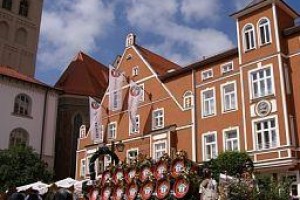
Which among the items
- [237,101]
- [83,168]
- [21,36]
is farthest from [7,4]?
[237,101]

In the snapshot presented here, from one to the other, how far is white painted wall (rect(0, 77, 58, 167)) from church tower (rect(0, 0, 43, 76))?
1342 centimetres

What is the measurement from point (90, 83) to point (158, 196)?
125 ft

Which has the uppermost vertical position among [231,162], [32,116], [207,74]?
[207,74]

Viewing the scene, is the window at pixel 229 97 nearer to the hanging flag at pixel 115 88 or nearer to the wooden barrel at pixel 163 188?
the hanging flag at pixel 115 88

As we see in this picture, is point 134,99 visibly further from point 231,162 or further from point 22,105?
point 22,105

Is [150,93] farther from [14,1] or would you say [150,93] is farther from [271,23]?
[14,1]

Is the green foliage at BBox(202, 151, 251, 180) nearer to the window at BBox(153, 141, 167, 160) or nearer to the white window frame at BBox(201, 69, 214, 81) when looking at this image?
the window at BBox(153, 141, 167, 160)

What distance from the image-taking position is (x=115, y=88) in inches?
1458

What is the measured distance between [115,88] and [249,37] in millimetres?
13106

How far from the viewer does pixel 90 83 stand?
52906 millimetres

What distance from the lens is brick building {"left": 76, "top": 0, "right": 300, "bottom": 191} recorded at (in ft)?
83.1

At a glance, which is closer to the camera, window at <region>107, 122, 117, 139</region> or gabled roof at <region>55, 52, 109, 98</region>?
window at <region>107, 122, 117, 139</region>

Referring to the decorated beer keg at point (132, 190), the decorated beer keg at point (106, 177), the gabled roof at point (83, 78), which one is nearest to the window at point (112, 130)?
the gabled roof at point (83, 78)

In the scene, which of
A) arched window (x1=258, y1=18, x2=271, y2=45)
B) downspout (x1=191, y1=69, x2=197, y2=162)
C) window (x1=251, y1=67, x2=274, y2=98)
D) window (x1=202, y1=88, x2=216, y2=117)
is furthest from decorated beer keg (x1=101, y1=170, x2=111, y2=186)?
arched window (x1=258, y1=18, x2=271, y2=45)
